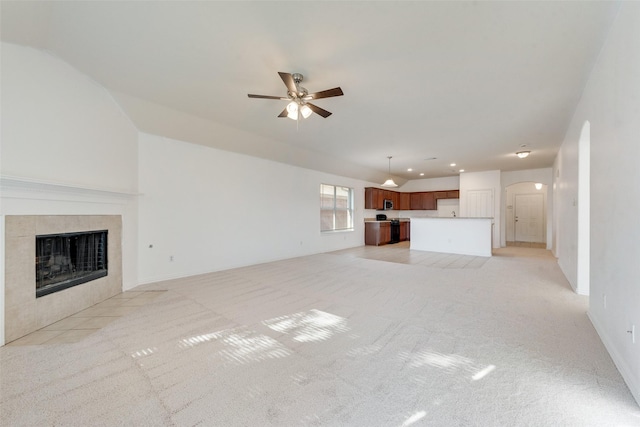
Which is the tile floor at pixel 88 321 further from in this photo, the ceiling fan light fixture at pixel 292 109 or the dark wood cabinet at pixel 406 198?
the dark wood cabinet at pixel 406 198

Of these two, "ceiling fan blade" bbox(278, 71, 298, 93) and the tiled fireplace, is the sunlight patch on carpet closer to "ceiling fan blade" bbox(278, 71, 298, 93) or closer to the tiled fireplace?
the tiled fireplace

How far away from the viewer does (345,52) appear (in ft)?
7.97

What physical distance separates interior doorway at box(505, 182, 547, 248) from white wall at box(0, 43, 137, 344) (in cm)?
1207

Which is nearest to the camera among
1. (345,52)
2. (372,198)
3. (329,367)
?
(329,367)

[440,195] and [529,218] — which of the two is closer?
[529,218]

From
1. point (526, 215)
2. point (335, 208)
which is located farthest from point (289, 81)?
point (526, 215)

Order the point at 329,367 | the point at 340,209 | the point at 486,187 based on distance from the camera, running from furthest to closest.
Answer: the point at 486,187
the point at 340,209
the point at 329,367

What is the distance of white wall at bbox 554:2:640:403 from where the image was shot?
65.2 inches

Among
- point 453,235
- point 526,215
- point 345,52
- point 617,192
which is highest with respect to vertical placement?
point 345,52

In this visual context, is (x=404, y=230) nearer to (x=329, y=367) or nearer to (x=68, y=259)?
(x=329, y=367)

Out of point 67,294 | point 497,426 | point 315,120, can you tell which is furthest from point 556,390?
point 67,294

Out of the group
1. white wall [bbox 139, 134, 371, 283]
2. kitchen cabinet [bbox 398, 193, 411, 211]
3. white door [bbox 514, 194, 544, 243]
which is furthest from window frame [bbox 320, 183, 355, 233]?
white door [bbox 514, 194, 544, 243]

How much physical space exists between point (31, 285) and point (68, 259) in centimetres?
59

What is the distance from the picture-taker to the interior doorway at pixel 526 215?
32.3 ft
